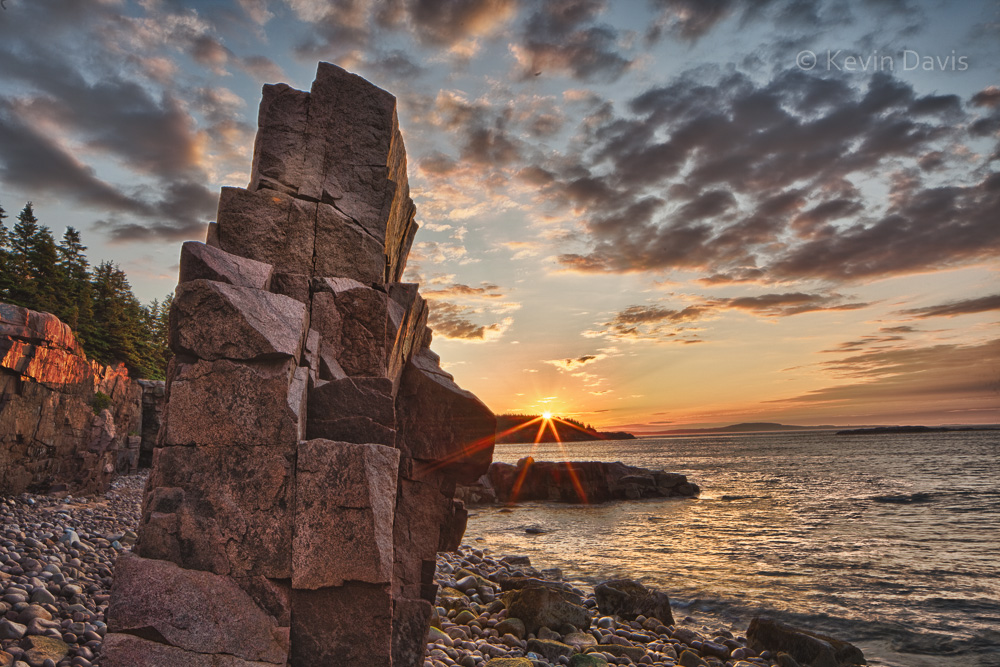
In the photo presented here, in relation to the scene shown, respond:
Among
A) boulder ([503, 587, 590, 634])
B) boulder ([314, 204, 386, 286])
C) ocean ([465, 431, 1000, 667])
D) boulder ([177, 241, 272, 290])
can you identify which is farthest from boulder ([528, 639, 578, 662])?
boulder ([177, 241, 272, 290])

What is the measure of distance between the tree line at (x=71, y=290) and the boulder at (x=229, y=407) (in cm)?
3601

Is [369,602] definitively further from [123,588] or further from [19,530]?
[19,530]

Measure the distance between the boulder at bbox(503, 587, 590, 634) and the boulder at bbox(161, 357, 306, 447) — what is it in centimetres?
904

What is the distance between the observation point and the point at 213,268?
18.5 feet

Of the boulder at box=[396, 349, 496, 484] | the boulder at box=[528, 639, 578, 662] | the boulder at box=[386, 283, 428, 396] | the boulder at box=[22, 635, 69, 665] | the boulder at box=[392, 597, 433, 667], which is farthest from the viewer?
the boulder at box=[528, 639, 578, 662]

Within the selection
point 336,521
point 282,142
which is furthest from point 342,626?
point 282,142

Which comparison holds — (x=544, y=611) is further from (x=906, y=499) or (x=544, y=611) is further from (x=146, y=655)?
(x=906, y=499)

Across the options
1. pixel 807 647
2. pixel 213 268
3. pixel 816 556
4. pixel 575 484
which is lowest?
pixel 575 484

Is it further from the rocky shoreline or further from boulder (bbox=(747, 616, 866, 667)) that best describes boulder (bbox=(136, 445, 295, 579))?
boulder (bbox=(747, 616, 866, 667))

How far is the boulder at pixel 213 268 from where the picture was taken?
5.60 meters

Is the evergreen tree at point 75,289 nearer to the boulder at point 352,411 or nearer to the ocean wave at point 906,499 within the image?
the boulder at point 352,411

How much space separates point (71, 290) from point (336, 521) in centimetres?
4576

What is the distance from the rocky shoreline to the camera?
7234 mm

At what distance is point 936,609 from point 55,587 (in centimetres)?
2094
